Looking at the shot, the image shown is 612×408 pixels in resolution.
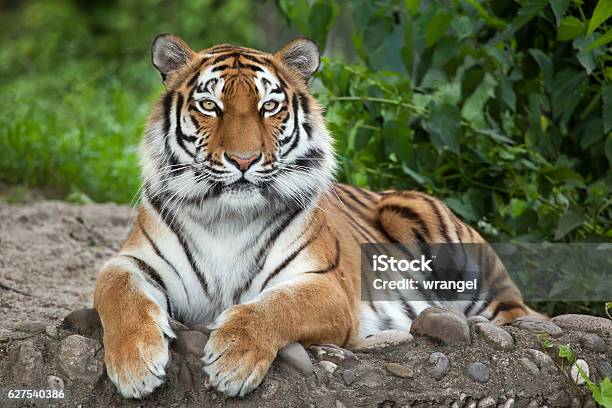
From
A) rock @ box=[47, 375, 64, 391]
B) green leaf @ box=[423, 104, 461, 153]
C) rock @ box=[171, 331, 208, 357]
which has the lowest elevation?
rock @ box=[47, 375, 64, 391]

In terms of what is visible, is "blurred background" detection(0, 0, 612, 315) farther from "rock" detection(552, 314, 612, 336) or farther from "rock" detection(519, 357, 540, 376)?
"rock" detection(519, 357, 540, 376)

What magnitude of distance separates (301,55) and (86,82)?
17.3 ft

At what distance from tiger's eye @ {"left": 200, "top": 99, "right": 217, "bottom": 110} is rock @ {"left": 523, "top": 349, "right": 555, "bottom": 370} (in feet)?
4.98

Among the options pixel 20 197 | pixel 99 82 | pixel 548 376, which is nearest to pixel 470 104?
pixel 548 376

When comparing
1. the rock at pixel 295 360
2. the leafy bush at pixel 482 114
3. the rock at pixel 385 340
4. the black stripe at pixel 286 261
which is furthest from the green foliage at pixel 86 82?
the rock at pixel 295 360

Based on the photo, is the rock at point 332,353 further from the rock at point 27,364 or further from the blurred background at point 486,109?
the blurred background at point 486,109

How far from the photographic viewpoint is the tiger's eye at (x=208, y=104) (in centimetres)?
359

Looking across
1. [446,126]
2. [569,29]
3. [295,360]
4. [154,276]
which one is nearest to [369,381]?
[295,360]

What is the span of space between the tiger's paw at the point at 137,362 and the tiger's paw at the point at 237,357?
0.16 metres

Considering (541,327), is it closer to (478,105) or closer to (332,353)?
(332,353)

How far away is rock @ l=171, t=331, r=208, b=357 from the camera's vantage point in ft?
10.7

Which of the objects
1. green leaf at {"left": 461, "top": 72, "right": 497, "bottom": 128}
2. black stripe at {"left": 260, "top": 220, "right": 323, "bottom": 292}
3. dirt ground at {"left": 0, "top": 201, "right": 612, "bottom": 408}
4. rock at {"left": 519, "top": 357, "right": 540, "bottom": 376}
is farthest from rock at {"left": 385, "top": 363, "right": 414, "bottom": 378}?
green leaf at {"left": 461, "top": 72, "right": 497, "bottom": 128}

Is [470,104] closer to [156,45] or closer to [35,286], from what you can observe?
[156,45]

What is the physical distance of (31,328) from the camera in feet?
11.4
